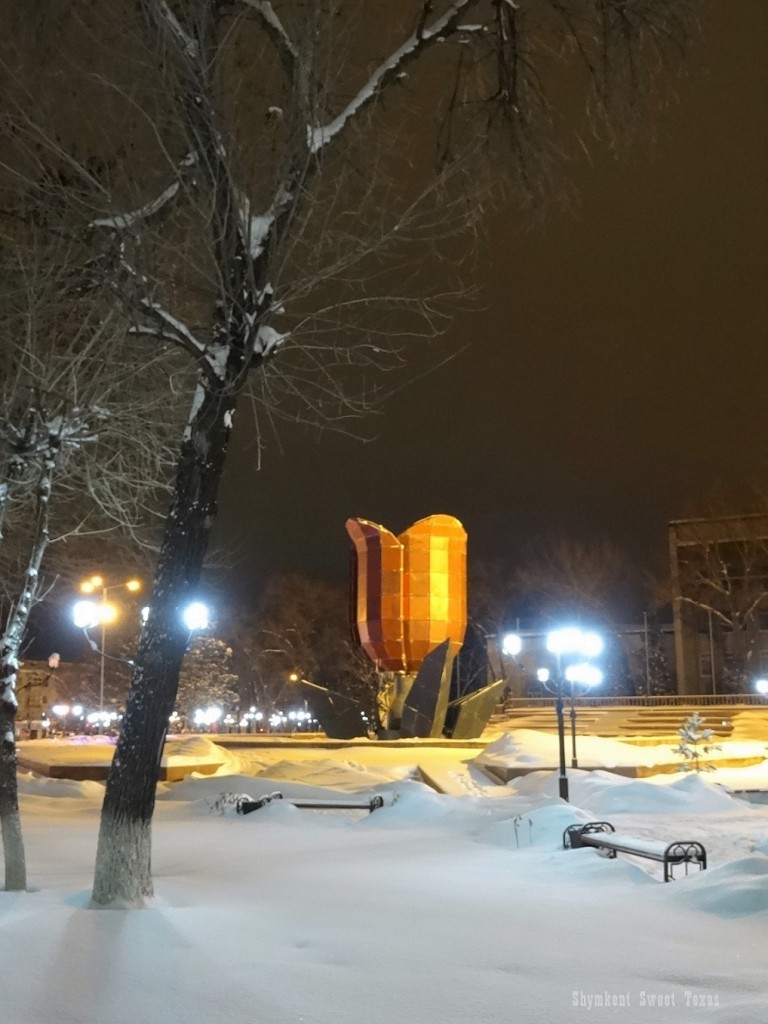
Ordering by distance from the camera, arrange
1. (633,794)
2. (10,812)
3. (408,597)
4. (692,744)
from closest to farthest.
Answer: (10,812) < (633,794) < (692,744) < (408,597)

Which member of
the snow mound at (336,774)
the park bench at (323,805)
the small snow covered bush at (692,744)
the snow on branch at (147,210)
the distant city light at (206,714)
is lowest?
the park bench at (323,805)

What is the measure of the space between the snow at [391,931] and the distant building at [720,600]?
3810 cm

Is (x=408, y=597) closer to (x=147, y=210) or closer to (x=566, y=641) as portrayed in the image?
(x=566, y=641)

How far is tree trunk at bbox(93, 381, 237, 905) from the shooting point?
23.7 feet

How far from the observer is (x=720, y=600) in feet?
174

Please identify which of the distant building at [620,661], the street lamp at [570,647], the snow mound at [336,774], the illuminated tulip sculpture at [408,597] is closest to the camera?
the street lamp at [570,647]

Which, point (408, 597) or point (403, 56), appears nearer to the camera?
point (403, 56)

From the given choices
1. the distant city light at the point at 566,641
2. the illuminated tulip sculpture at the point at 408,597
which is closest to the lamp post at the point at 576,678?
the distant city light at the point at 566,641

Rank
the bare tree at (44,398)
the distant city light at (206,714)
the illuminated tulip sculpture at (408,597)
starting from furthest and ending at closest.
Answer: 1. the distant city light at (206,714)
2. the illuminated tulip sculpture at (408,597)
3. the bare tree at (44,398)

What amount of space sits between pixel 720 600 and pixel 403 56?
4908 centimetres

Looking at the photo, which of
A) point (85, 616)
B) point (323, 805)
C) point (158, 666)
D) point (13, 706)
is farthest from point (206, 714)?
point (158, 666)

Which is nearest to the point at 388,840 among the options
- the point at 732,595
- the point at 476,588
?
the point at 732,595

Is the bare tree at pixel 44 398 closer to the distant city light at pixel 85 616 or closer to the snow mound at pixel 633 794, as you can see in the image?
the distant city light at pixel 85 616

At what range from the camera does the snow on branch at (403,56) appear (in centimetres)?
834
